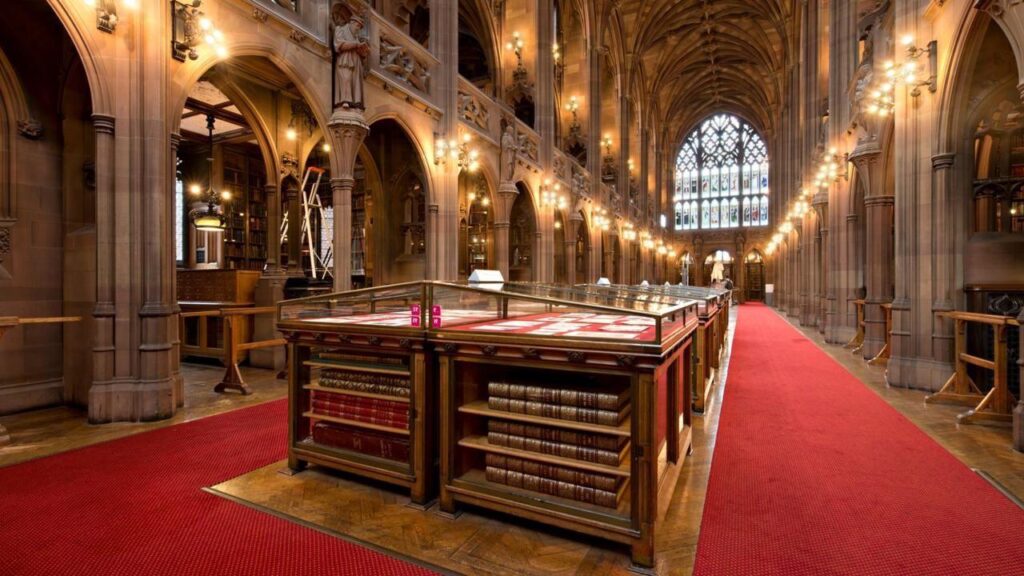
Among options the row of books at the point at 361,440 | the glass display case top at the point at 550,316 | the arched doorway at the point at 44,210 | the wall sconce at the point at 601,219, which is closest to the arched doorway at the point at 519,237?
the wall sconce at the point at 601,219

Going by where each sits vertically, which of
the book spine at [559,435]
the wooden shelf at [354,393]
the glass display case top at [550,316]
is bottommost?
the book spine at [559,435]

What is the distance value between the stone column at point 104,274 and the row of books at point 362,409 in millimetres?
2880

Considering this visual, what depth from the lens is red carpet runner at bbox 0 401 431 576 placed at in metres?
2.41

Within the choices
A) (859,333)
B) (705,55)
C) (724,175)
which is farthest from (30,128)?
(724,175)

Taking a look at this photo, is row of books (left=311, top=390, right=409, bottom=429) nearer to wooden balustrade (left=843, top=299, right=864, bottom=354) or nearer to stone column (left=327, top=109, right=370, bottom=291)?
stone column (left=327, top=109, right=370, bottom=291)

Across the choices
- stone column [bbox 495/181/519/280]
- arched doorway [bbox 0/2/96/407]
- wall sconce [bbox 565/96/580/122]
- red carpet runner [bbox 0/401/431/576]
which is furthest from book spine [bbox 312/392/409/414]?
wall sconce [bbox 565/96/580/122]

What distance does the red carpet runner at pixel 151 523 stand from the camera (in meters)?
2.41

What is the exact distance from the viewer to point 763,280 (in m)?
38.1

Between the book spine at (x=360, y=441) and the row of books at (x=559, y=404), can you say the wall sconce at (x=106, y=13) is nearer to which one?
the book spine at (x=360, y=441)

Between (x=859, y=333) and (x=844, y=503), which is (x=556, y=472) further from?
(x=859, y=333)

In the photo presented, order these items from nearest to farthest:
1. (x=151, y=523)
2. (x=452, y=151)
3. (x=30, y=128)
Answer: (x=151, y=523) → (x=30, y=128) → (x=452, y=151)

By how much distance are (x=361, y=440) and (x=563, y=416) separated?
5.17 ft

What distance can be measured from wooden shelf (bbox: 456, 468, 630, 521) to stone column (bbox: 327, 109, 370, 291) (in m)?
5.36

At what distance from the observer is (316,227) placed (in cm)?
1438
